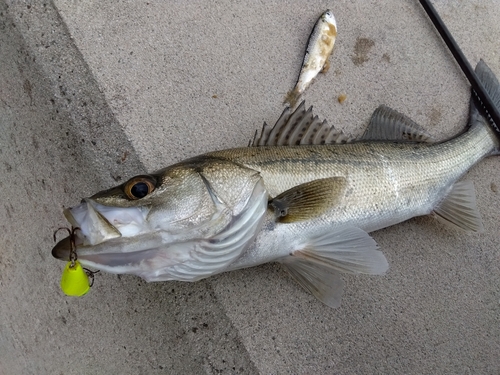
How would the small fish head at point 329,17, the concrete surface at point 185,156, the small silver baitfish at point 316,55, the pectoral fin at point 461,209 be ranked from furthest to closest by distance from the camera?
the small fish head at point 329,17
the small silver baitfish at point 316,55
the pectoral fin at point 461,209
the concrete surface at point 185,156

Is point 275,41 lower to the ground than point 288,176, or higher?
higher

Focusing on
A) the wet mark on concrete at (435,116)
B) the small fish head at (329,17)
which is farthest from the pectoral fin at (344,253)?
the small fish head at (329,17)

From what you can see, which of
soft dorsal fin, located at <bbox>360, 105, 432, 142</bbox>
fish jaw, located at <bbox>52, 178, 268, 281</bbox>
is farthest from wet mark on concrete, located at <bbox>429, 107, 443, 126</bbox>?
fish jaw, located at <bbox>52, 178, 268, 281</bbox>

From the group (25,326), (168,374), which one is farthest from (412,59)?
(25,326)

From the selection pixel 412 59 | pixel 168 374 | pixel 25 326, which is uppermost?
pixel 412 59

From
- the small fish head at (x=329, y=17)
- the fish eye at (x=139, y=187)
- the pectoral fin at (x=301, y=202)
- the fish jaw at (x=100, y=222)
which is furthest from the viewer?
the small fish head at (x=329, y=17)

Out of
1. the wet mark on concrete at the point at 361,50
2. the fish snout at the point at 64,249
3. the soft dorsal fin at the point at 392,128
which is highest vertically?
the wet mark on concrete at the point at 361,50

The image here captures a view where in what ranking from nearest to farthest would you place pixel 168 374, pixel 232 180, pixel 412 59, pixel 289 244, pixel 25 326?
1. pixel 232 180
2. pixel 289 244
3. pixel 168 374
4. pixel 25 326
5. pixel 412 59

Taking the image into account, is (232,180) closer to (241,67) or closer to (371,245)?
(371,245)

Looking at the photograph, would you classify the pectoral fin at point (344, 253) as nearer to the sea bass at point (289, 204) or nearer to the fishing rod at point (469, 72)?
the sea bass at point (289, 204)
